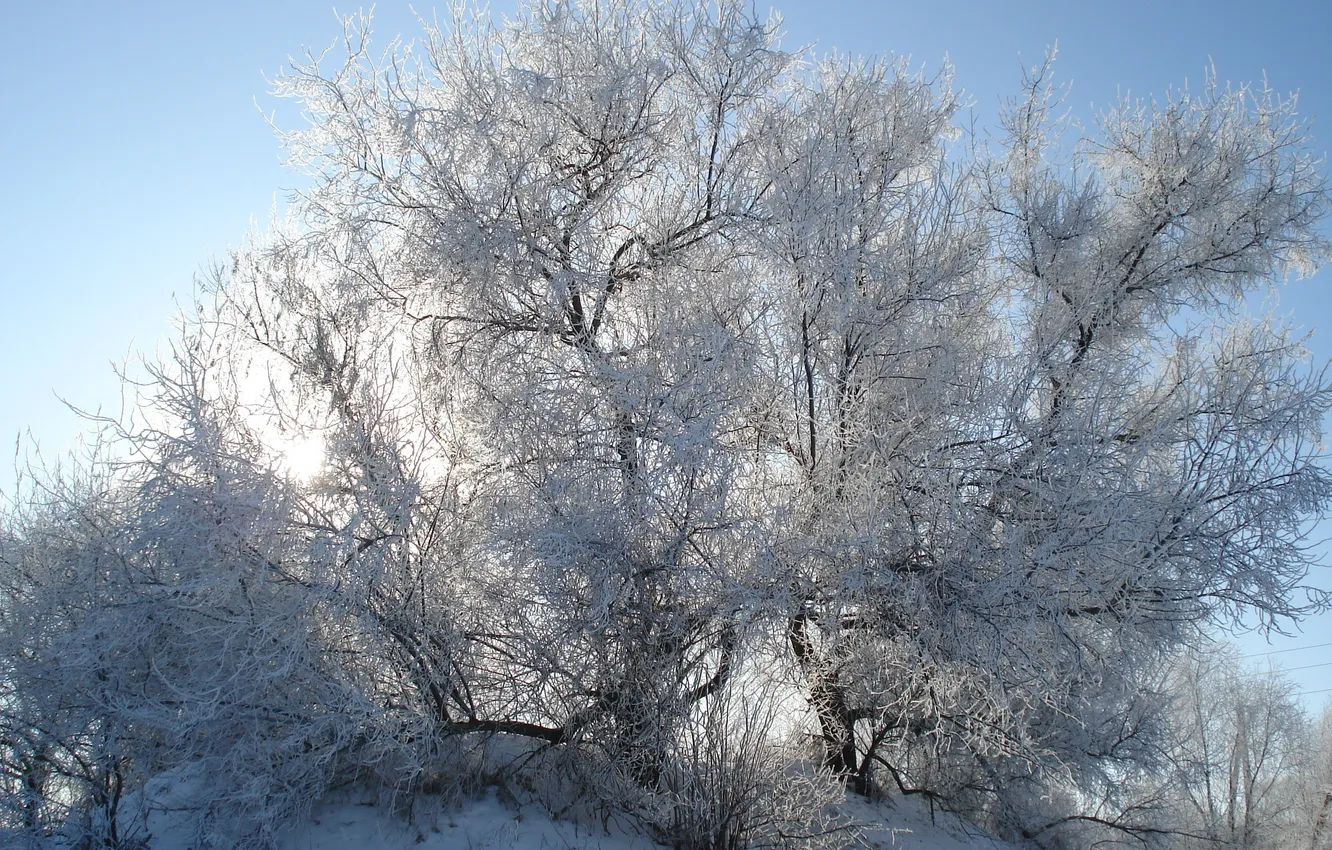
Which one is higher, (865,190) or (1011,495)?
(865,190)

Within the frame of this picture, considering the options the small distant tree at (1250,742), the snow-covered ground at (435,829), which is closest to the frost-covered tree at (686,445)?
the snow-covered ground at (435,829)

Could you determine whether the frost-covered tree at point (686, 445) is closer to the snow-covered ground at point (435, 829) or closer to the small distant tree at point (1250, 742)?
the snow-covered ground at point (435, 829)

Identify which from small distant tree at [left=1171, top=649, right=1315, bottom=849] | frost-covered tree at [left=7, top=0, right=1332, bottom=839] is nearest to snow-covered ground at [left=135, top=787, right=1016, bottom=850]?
frost-covered tree at [left=7, top=0, right=1332, bottom=839]

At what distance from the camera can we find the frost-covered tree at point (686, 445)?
527 cm

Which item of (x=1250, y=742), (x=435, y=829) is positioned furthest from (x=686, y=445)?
(x=1250, y=742)

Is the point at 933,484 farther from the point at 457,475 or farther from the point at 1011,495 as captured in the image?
the point at 457,475

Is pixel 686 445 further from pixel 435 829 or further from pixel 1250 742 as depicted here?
pixel 1250 742

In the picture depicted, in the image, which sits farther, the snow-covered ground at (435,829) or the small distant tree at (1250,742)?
the small distant tree at (1250,742)

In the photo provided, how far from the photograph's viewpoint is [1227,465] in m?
6.09

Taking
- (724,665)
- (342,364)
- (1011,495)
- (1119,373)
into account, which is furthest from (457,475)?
(1119,373)

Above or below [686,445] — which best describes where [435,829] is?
below

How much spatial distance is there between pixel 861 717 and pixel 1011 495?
9.20ft

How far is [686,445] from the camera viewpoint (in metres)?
5.25

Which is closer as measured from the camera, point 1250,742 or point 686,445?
point 686,445
